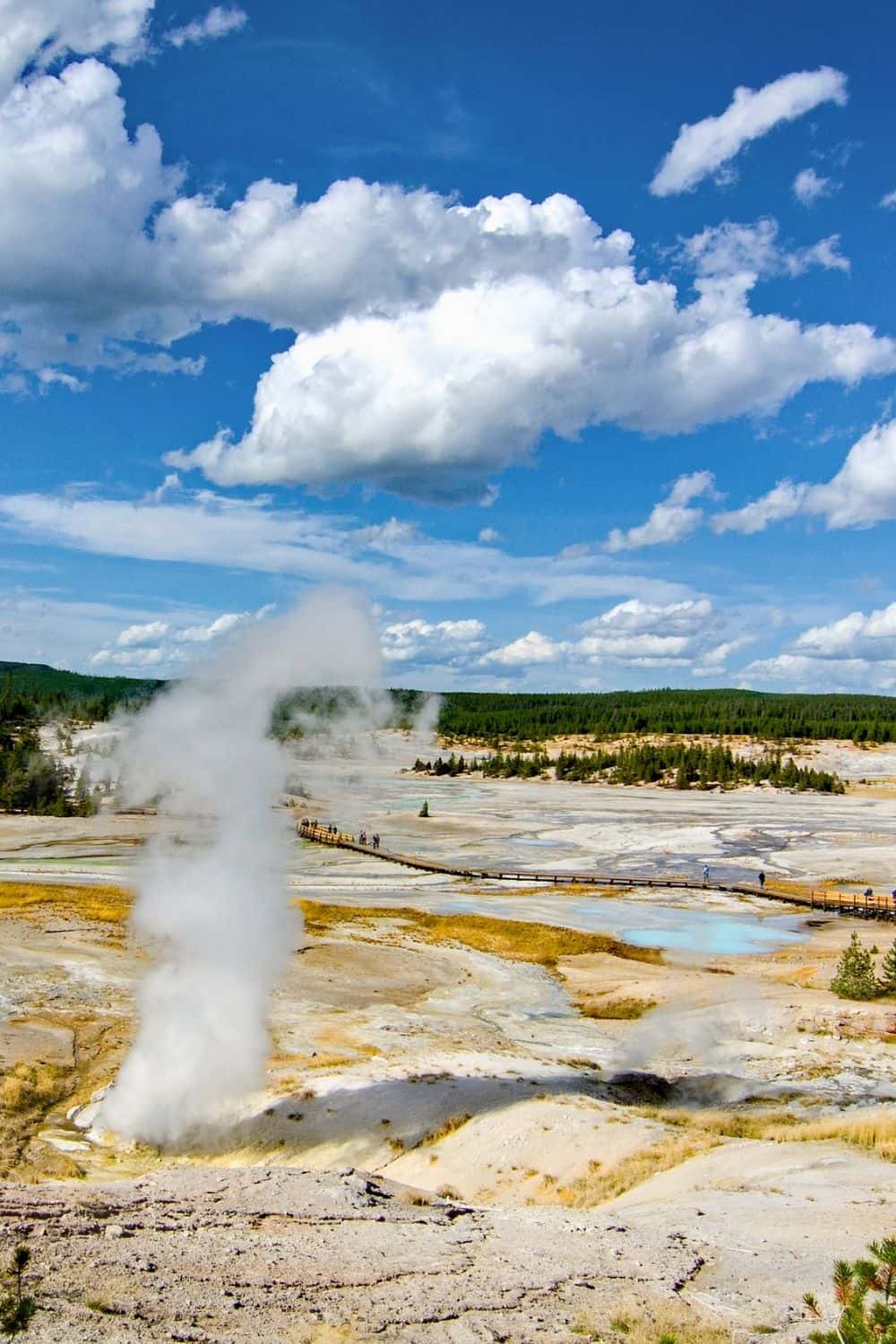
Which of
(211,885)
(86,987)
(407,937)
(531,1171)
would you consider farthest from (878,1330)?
(407,937)

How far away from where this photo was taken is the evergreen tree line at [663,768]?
12575cm

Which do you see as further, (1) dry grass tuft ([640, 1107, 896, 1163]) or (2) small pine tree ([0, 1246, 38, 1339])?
(1) dry grass tuft ([640, 1107, 896, 1163])

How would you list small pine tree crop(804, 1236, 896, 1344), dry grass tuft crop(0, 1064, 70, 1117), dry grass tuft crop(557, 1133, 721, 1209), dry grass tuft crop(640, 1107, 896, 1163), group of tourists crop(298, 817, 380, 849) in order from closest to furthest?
small pine tree crop(804, 1236, 896, 1344) → dry grass tuft crop(557, 1133, 721, 1209) → dry grass tuft crop(640, 1107, 896, 1163) → dry grass tuft crop(0, 1064, 70, 1117) → group of tourists crop(298, 817, 380, 849)

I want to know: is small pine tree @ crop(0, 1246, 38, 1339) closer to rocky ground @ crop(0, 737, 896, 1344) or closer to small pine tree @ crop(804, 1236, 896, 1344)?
rocky ground @ crop(0, 737, 896, 1344)

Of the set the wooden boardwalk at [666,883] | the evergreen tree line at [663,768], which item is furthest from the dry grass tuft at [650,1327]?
the evergreen tree line at [663,768]

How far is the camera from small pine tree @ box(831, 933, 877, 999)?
29938mm

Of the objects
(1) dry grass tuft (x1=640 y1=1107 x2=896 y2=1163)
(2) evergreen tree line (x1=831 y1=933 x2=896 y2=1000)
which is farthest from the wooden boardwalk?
(1) dry grass tuft (x1=640 y1=1107 x2=896 y2=1163)

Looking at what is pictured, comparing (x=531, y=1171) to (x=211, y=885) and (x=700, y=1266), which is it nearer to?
(x=700, y=1266)

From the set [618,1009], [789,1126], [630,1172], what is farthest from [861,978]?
[630,1172]

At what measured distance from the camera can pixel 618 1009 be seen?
30.6 m

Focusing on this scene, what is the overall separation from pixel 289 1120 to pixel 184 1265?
8892 millimetres

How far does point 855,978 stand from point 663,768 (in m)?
109

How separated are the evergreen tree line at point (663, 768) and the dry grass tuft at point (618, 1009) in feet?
321

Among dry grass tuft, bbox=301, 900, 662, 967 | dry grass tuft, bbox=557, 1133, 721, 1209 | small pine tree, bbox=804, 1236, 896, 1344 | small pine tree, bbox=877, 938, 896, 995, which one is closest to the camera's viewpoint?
small pine tree, bbox=804, 1236, 896, 1344
